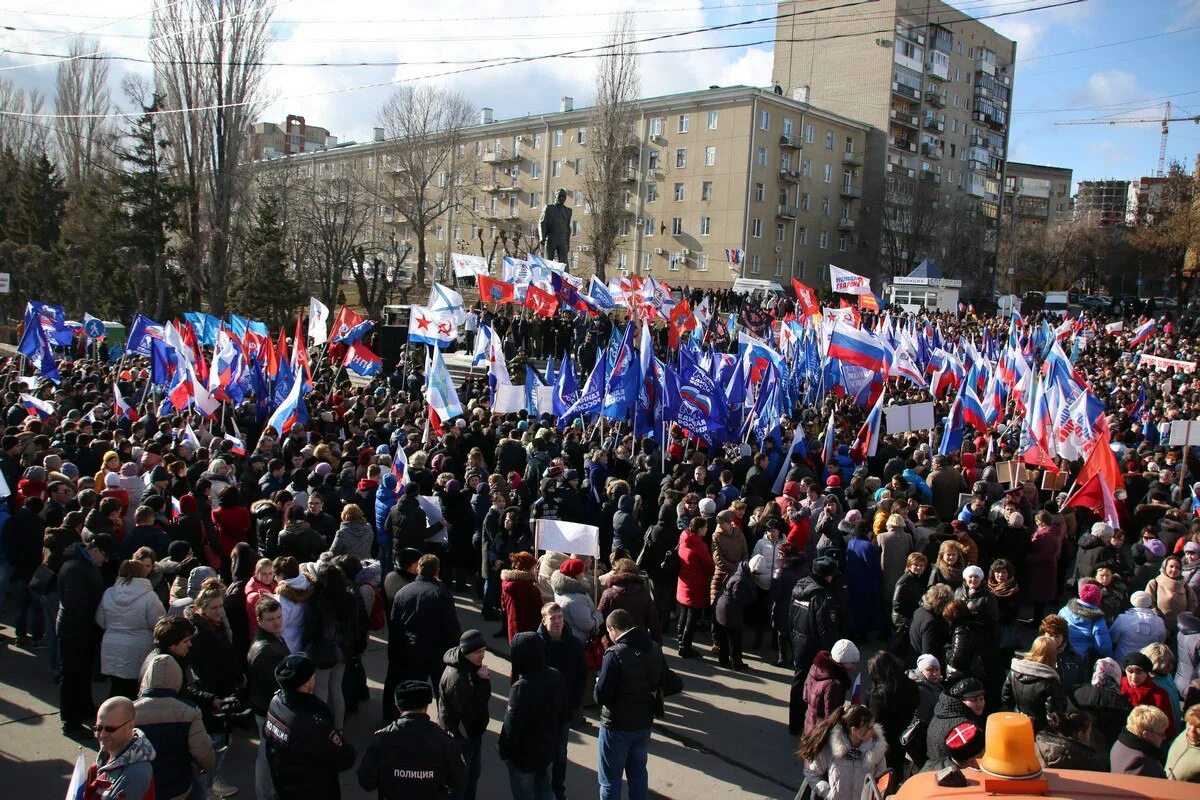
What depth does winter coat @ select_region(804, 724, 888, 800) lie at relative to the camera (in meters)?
4.84

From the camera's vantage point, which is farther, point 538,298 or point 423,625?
point 538,298

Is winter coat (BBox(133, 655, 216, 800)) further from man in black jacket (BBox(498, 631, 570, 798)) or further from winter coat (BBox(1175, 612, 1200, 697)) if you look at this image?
winter coat (BBox(1175, 612, 1200, 697))

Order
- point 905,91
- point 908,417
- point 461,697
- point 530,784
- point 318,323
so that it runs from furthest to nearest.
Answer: point 905,91, point 318,323, point 908,417, point 530,784, point 461,697

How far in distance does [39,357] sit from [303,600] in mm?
14117

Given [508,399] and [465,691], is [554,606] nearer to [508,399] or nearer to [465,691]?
[465,691]

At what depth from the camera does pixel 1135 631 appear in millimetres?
6988

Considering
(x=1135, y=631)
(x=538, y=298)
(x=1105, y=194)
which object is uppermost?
(x=1105, y=194)

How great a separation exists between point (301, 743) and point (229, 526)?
4.61 meters

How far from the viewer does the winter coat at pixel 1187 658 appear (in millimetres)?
6934

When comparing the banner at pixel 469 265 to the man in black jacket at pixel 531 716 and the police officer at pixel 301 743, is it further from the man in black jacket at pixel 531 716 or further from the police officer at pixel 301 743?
the police officer at pixel 301 743

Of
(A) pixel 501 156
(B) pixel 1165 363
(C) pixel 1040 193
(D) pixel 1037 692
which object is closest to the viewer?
(D) pixel 1037 692

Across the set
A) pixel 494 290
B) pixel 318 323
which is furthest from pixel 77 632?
pixel 494 290

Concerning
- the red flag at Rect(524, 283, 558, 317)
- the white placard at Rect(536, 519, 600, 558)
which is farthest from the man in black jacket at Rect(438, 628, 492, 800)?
the red flag at Rect(524, 283, 558, 317)

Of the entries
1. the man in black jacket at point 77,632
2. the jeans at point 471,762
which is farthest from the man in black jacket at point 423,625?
the man in black jacket at point 77,632
